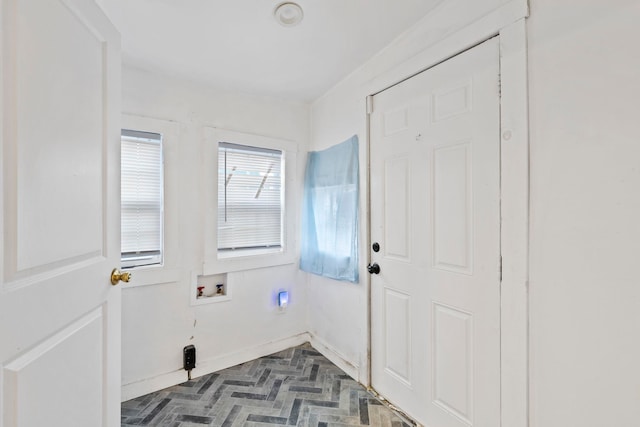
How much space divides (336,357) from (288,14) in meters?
2.47

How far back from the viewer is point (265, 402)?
6.24 feet

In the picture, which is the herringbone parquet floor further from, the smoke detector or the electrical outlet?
the smoke detector

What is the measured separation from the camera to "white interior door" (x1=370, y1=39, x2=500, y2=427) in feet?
4.30

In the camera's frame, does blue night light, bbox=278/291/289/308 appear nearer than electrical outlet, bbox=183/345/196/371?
No

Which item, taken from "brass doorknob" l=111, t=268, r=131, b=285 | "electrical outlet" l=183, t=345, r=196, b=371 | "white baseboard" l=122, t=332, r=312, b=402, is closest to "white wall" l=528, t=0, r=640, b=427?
"white baseboard" l=122, t=332, r=312, b=402

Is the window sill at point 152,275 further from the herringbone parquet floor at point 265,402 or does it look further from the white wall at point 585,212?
the white wall at point 585,212

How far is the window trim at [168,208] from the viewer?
2023 mm

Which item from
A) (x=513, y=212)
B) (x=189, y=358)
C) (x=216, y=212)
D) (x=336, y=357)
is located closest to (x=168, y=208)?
(x=216, y=212)

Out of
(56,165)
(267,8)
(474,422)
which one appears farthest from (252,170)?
(474,422)

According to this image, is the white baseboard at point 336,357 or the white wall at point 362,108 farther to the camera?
the white baseboard at point 336,357

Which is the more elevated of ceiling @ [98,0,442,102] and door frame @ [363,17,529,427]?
ceiling @ [98,0,442,102]

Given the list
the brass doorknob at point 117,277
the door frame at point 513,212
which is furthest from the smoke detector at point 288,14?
the brass doorknob at point 117,277

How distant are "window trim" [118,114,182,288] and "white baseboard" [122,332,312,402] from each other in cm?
71

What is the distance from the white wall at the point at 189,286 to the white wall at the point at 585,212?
1.98m
